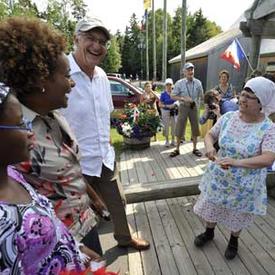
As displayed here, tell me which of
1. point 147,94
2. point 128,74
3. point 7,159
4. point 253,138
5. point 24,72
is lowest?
point 128,74

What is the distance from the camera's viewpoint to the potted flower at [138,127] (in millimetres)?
7250

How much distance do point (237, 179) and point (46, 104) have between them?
70.6 inches

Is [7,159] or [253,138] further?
[253,138]

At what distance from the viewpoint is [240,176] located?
108 inches

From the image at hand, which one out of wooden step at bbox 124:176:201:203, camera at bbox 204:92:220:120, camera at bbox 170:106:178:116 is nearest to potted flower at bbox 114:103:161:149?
camera at bbox 170:106:178:116

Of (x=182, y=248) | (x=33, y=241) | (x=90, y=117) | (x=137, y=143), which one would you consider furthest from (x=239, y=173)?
(x=137, y=143)

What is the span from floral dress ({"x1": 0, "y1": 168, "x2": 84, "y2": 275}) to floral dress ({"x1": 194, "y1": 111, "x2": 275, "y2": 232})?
178 centimetres

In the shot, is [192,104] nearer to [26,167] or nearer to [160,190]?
[160,190]

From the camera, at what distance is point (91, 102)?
2.48 meters

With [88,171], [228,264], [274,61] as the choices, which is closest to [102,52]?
[88,171]

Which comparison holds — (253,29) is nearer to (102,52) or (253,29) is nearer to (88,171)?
(102,52)

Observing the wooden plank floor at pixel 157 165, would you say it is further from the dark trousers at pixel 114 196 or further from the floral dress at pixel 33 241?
the floral dress at pixel 33 241

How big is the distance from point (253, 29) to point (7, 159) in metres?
4.87

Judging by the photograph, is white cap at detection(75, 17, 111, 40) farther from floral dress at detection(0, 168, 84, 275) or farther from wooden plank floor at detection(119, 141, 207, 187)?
wooden plank floor at detection(119, 141, 207, 187)
